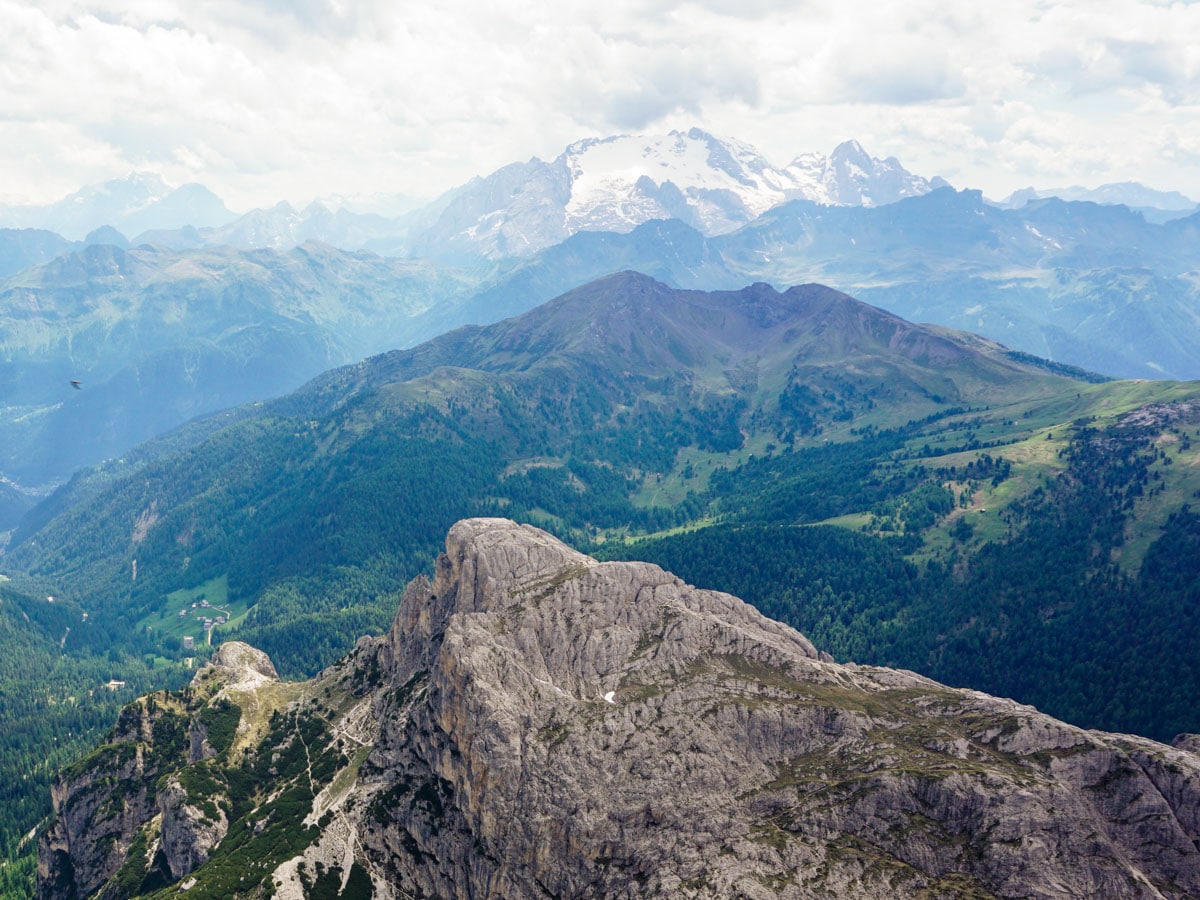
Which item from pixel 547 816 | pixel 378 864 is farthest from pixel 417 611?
pixel 547 816

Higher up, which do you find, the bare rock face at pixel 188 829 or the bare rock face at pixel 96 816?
the bare rock face at pixel 188 829

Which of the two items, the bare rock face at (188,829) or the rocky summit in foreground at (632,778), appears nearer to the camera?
the rocky summit in foreground at (632,778)

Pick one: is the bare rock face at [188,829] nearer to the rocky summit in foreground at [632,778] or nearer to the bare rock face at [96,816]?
the rocky summit in foreground at [632,778]

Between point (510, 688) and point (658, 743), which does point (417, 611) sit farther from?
point (658, 743)

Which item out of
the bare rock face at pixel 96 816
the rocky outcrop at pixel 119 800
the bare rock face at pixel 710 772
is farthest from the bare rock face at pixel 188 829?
the bare rock face at pixel 710 772

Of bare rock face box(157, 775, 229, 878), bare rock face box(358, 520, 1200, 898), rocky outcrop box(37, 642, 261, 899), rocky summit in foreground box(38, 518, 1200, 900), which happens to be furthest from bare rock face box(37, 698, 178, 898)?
bare rock face box(358, 520, 1200, 898)

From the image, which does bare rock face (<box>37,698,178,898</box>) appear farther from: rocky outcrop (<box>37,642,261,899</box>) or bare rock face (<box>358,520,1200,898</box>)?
bare rock face (<box>358,520,1200,898</box>)

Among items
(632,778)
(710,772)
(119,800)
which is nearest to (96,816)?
(119,800)
